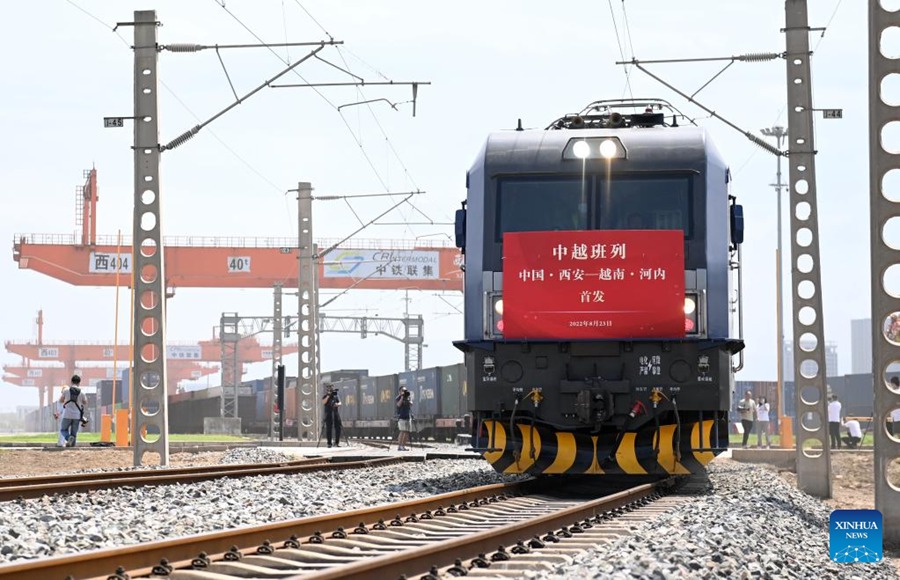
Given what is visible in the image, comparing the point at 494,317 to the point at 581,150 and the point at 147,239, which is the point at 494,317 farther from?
the point at 147,239

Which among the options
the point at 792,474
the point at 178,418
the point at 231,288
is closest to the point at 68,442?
the point at 792,474

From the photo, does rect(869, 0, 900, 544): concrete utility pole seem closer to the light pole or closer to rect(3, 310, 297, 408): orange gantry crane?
the light pole

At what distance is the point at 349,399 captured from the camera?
59594 mm

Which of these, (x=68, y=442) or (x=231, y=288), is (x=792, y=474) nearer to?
(x=68, y=442)

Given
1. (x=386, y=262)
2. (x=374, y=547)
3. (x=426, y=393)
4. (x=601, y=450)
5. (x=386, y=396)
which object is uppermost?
(x=386, y=262)

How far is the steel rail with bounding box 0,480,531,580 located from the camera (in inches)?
268

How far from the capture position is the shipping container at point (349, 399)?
57.9 m

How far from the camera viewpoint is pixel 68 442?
3020 centimetres

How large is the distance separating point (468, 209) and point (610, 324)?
6.42ft

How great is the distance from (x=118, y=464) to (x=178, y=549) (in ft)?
58.8

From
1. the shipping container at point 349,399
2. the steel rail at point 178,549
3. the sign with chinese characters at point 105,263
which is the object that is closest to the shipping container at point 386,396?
the shipping container at point 349,399

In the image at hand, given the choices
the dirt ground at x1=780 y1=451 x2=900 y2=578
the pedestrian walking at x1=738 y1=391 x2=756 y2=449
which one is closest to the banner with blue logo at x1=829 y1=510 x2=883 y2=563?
the dirt ground at x1=780 y1=451 x2=900 y2=578

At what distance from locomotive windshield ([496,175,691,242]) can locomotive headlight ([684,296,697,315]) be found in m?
0.72

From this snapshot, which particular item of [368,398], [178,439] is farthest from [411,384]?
[178,439]
